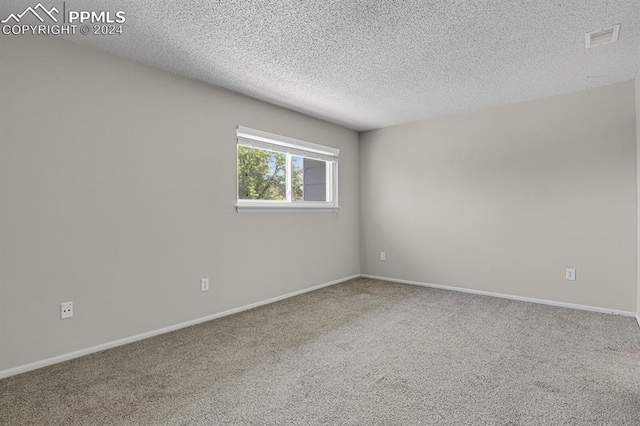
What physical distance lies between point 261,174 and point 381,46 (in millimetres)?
1867

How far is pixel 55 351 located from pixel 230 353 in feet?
3.75

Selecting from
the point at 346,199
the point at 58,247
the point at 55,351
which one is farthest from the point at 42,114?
the point at 346,199

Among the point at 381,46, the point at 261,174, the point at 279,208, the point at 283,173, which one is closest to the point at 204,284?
the point at 279,208

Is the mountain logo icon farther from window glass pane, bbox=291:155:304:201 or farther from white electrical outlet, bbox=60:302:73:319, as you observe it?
window glass pane, bbox=291:155:304:201

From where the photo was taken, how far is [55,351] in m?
2.24

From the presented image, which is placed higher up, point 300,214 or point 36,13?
point 36,13

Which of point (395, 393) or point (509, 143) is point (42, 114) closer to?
point (395, 393)

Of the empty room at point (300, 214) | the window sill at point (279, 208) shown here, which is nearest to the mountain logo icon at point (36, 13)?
the empty room at point (300, 214)

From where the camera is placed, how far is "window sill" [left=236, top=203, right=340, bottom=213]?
3.44 m

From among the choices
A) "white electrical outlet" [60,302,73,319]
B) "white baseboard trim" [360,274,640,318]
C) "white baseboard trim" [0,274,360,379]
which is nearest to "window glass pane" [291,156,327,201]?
"white baseboard trim" [0,274,360,379]

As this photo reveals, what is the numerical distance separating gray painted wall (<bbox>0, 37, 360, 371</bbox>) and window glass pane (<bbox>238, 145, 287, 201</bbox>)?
206mm

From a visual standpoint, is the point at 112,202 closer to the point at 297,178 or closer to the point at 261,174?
the point at 261,174

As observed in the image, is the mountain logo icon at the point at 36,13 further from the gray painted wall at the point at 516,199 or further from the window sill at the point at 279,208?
the gray painted wall at the point at 516,199

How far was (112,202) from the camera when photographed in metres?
2.51
